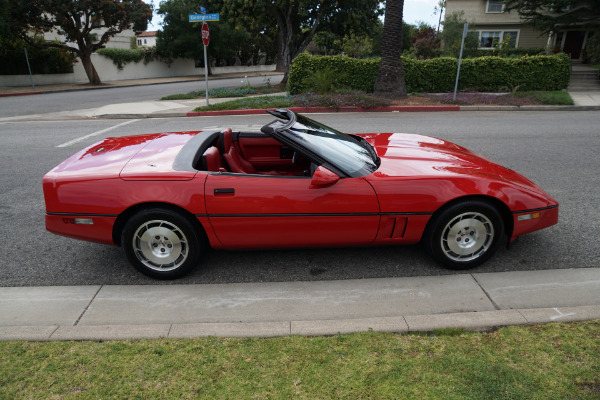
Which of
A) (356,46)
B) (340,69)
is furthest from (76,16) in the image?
(340,69)

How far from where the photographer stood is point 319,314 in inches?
118

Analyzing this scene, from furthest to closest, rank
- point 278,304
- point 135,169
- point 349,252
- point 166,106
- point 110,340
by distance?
1. point 166,106
2. point 349,252
3. point 135,169
4. point 278,304
5. point 110,340

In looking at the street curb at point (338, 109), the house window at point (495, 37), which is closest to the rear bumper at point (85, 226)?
the street curb at point (338, 109)

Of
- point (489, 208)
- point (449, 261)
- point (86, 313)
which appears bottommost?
point (86, 313)

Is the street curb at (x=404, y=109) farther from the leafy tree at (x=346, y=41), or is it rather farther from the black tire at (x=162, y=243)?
the black tire at (x=162, y=243)

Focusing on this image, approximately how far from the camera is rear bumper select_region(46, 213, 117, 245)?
331cm

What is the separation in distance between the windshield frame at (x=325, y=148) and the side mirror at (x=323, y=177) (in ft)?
0.47

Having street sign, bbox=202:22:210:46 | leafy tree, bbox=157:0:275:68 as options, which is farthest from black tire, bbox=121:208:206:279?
leafy tree, bbox=157:0:275:68

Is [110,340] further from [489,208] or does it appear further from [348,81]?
[348,81]

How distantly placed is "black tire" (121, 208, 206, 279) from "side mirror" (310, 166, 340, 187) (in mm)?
1048

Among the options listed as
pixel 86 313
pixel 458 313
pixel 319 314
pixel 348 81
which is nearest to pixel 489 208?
pixel 458 313

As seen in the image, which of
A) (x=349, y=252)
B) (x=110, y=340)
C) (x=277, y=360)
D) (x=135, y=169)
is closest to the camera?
(x=277, y=360)

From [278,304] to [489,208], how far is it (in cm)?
183

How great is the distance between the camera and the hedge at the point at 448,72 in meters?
16.3
